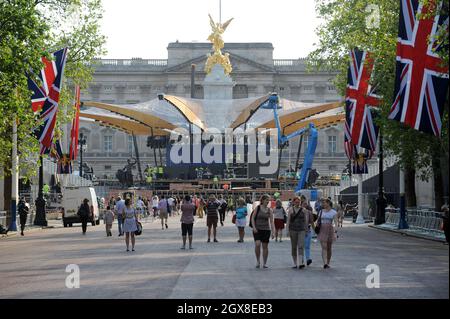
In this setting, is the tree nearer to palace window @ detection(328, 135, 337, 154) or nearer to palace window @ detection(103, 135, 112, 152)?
palace window @ detection(328, 135, 337, 154)

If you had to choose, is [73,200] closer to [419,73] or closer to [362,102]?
[362,102]

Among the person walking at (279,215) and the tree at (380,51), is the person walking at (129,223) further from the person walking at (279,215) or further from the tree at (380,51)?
the tree at (380,51)

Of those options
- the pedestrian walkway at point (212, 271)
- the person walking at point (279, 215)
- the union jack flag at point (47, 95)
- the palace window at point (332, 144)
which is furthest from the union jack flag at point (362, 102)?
the palace window at point (332, 144)

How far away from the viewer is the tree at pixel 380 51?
124 ft

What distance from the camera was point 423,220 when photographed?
1678 inches

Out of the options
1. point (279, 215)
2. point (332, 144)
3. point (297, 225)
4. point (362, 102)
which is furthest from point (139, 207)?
point (332, 144)

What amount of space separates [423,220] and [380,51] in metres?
7.49

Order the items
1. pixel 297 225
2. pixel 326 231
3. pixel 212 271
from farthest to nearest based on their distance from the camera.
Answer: pixel 297 225, pixel 326 231, pixel 212 271

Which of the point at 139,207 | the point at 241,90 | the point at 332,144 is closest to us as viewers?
the point at 139,207

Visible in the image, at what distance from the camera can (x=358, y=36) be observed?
50.0 metres

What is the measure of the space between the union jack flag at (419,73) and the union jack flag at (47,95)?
17.4 m

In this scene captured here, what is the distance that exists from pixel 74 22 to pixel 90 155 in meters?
90.1

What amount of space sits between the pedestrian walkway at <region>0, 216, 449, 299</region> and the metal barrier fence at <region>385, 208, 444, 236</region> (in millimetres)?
5374
